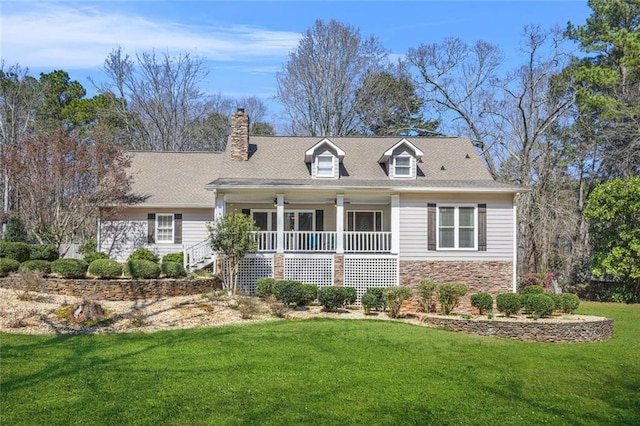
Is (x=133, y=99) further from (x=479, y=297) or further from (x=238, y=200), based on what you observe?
Result: (x=479, y=297)

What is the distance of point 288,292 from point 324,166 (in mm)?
6292

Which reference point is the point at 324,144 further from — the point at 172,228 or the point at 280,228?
the point at 172,228

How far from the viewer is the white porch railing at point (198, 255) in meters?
19.7

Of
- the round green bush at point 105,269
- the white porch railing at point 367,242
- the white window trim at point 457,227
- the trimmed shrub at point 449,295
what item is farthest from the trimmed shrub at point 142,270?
the white window trim at point 457,227

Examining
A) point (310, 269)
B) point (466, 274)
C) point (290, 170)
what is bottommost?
point (466, 274)

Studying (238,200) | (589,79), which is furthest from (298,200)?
(589,79)

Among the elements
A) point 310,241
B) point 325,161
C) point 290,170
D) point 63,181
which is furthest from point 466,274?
point 63,181

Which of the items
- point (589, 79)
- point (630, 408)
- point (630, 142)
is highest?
point (589, 79)

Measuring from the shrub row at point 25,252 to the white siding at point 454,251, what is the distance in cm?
1141

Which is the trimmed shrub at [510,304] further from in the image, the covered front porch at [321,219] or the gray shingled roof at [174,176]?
the gray shingled roof at [174,176]

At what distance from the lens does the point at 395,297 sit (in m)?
14.8

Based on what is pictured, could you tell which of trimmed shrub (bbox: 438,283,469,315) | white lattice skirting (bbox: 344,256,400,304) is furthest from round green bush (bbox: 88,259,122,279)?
trimmed shrub (bbox: 438,283,469,315)

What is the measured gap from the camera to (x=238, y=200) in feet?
66.6

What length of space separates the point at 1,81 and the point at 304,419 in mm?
33715
